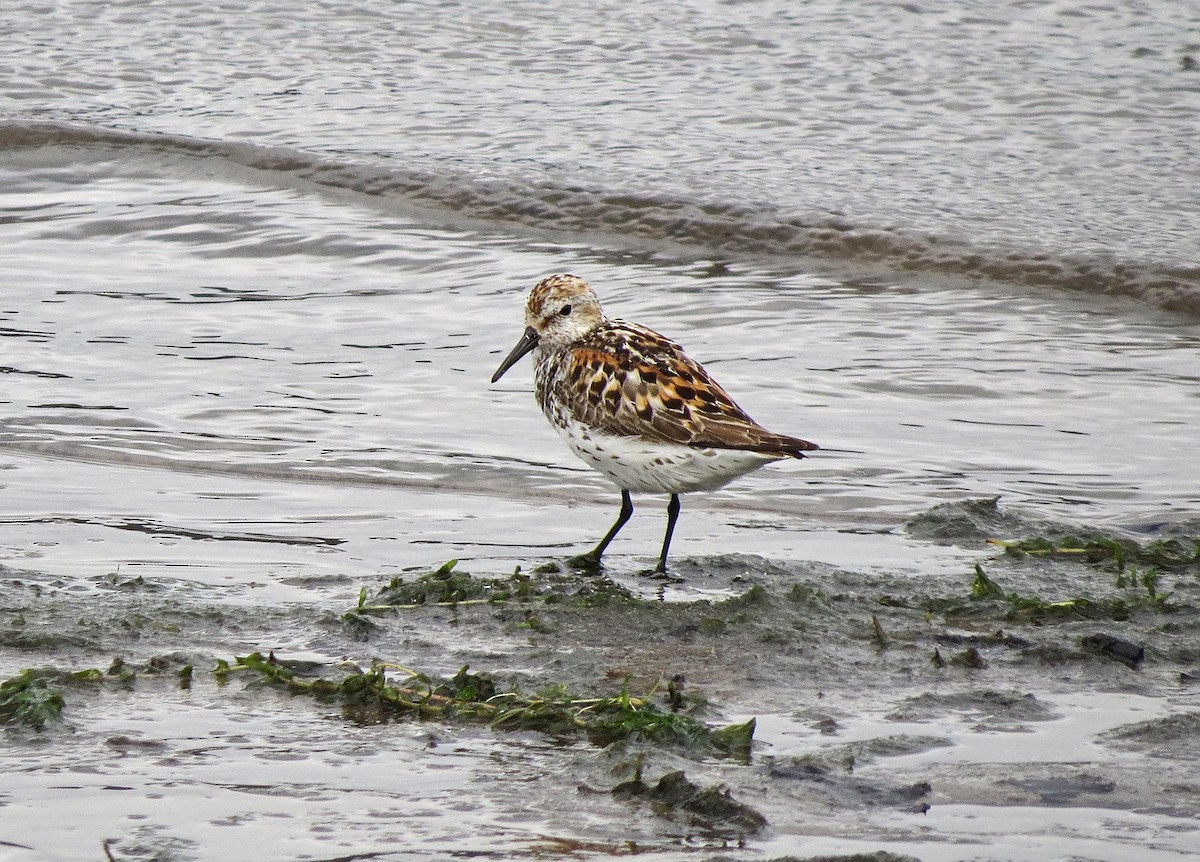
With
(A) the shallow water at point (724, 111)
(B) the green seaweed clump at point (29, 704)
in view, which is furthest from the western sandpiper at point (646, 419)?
(A) the shallow water at point (724, 111)

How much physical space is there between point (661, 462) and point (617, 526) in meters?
0.33

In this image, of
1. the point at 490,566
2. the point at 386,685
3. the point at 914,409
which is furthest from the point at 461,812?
the point at 914,409

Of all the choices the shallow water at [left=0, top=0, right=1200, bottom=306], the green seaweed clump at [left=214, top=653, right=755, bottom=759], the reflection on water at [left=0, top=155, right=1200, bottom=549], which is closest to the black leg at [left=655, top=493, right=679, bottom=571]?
the reflection on water at [left=0, top=155, right=1200, bottom=549]

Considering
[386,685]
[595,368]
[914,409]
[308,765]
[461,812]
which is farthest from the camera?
[914,409]

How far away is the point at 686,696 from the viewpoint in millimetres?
4047

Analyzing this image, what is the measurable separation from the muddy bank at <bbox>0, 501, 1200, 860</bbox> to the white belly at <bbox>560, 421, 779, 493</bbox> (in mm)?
283

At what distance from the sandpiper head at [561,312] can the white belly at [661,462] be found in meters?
0.59

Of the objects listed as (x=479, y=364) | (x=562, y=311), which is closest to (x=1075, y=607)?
(x=562, y=311)

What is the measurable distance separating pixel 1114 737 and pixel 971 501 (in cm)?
210

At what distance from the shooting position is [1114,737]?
383 cm

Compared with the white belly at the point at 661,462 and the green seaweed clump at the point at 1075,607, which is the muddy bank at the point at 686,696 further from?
the white belly at the point at 661,462

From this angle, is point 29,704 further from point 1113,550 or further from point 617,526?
point 1113,550

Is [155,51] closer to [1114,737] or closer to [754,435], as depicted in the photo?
[754,435]

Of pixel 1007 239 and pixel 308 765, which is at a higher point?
pixel 1007 239
